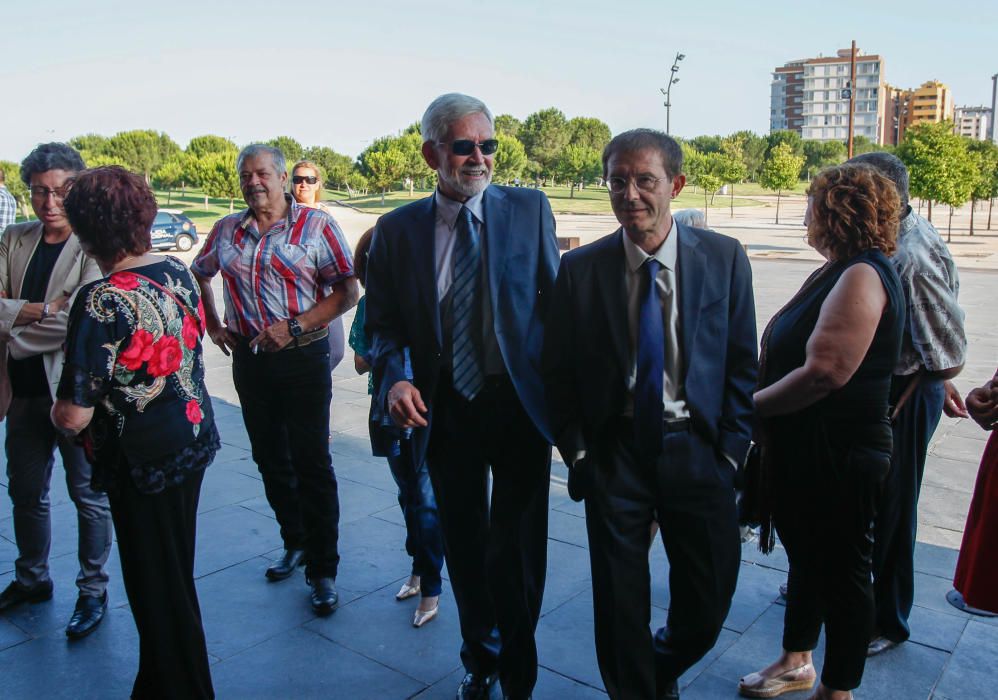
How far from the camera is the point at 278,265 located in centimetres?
379

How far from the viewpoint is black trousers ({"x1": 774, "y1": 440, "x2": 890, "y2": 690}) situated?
2641 millimetres

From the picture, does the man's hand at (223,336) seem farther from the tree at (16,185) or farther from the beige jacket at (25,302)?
the tree at (16,185)

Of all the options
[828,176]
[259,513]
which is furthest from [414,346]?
[259,513]

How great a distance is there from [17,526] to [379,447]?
1809 millimetres

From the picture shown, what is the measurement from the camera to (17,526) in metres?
3.72

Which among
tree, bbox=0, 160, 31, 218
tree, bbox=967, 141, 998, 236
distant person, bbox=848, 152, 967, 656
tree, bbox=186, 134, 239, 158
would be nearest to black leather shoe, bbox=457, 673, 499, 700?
distant person, bbox=848, 152, 967, 656

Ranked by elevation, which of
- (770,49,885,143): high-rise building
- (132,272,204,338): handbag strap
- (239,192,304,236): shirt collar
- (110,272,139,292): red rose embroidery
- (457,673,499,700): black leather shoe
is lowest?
(457,673,499,700): black leather shoe

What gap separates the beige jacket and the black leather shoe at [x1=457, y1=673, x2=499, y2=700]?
2.05m

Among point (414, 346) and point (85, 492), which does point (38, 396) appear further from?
point (414, 346)

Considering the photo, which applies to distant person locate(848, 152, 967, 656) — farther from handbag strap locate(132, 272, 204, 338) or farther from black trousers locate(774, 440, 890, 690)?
handbag strap locate(132, 272, 204, 338)

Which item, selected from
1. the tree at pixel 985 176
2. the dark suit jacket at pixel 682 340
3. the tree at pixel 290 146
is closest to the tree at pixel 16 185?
the tree at pixel 290 146

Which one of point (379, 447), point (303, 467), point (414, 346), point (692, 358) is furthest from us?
point (303, 467)

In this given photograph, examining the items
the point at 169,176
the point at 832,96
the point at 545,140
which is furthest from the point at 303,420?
the point at 832,96

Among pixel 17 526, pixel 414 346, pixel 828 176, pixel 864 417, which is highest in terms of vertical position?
pixel 828 176
